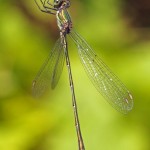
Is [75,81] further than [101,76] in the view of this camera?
Yes

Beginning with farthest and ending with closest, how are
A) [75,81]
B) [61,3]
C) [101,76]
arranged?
[75,81] → [101,76] → [61,3]

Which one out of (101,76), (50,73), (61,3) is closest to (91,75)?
(101,76)

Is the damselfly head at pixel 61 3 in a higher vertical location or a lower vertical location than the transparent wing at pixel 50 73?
higher

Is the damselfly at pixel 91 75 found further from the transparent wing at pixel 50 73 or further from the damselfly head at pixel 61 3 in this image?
the damselfly head at pixel 61 3

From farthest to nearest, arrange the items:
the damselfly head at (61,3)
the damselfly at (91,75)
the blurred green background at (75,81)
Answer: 1. the blurred green background at (75,81)
2. the damselfly at (91,75)
3. the damselfly head at (61,3)

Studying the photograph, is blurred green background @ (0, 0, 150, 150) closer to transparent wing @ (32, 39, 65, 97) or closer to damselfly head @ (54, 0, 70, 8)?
transparent wing @ (32, 39, 65, 97)

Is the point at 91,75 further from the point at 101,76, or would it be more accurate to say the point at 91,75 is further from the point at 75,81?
the point at 75,81

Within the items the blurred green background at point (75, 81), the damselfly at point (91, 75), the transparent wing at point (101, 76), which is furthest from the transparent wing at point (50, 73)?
the blurred green background at point (75, 81)

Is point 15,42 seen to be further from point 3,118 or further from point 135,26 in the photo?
point 135,26

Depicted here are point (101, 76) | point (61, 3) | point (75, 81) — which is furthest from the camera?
point (75, 81)

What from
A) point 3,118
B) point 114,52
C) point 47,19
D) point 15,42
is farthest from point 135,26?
point 3,118
